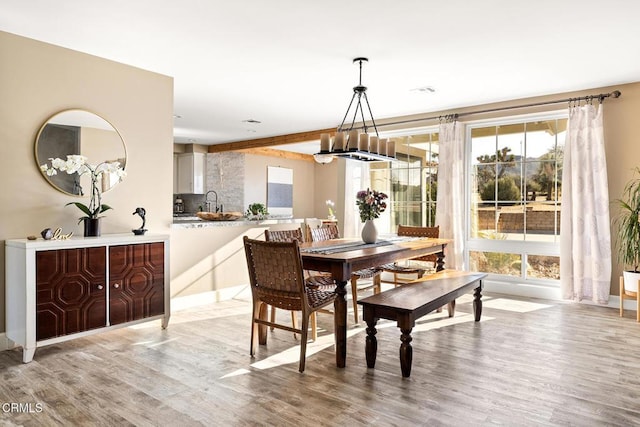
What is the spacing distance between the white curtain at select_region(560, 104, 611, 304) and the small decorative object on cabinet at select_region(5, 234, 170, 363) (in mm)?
4336

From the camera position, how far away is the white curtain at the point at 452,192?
17.7 ft

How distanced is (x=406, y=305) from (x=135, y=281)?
2.26 meters

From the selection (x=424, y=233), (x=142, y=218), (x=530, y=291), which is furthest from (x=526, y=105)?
(x=142, y=218)

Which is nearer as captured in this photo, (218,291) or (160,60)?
(160,60)

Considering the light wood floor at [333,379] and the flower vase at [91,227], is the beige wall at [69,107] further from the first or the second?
the light wood floor at [333,379]

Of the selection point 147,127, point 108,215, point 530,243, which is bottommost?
point 530,243

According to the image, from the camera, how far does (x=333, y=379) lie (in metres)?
2.62

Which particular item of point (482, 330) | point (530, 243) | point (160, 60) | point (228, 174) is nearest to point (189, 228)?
point (160, 60)

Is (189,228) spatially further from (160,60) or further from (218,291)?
(160,60)

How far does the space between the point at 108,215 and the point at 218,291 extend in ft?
5.07

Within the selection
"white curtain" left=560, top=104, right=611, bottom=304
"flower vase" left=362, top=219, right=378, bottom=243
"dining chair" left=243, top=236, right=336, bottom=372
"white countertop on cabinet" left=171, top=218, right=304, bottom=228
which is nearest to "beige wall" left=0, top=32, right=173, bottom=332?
"white countertop on cabinet" left=171, top=218, right=304, bottom=228

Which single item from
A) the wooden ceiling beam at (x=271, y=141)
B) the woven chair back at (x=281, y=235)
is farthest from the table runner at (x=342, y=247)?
the wooden ceiling beam at (x=271, y=141)

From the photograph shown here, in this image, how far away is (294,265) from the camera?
2732 millimetres

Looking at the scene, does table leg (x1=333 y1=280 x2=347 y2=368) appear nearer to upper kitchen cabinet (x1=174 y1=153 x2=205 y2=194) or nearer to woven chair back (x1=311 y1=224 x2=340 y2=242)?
woven chair back (x1=311 y1=224 x2=340 y2=242)
